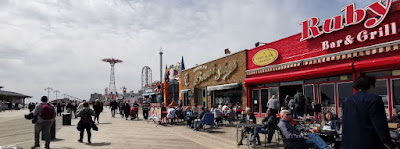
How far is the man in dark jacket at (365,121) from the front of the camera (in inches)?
110

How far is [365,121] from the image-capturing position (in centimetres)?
297

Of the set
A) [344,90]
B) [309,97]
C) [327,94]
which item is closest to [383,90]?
[344,90]

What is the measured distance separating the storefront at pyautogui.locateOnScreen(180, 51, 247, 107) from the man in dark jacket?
16450 mm

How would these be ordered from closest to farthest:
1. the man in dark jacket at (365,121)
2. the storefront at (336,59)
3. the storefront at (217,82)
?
the man in dark jacket at (365,121) < the storefront at (336,59) < the storefront at (217,82)

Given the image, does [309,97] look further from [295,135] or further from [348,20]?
[295,135]

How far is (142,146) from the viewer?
8.33 m

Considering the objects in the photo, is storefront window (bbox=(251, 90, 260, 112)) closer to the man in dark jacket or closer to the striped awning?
the striped awning

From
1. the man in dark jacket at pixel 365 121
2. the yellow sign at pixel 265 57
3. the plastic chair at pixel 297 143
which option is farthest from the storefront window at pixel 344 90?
the man in dark jacket at pixel 365 121

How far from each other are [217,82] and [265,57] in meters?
6.88

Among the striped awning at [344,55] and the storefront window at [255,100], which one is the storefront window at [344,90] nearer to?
the striped awning at [344,55]

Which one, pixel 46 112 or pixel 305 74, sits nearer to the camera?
pixel 46 112

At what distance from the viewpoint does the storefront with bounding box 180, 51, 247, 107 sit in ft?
67.3

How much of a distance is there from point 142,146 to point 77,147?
6.66 ft

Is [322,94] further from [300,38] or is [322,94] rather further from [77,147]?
[77,147]
